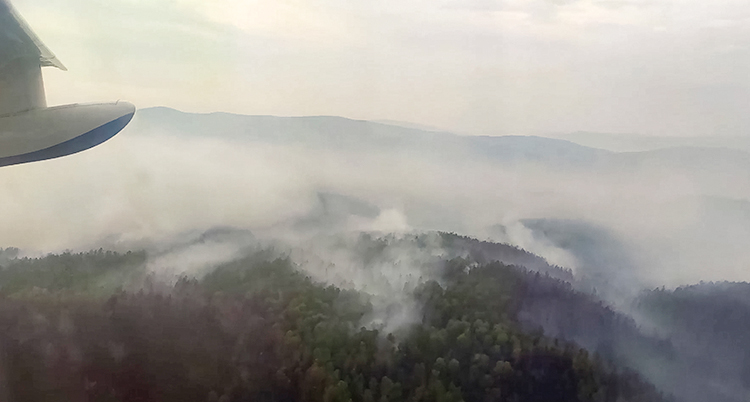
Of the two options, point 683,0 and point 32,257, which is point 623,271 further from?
point 32,257

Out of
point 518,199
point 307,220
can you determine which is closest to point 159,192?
point 307,220

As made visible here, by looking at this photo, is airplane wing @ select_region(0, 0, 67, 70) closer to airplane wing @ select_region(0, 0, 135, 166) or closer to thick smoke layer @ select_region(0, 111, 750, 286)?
airplane wing @ select_region(0, 0, 135, 166)

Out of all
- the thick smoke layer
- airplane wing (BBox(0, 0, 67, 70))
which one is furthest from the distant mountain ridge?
airplane wing (BBox(0, 0, 67, 70))

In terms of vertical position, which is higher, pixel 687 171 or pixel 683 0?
pixel 683 0

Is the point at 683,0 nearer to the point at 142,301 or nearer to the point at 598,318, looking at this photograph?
the point at 598,318

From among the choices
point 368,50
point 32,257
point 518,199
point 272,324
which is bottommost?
point 272,324

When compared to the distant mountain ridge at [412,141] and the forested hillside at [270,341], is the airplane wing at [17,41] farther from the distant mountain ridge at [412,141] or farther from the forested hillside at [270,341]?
the forested hillside at [270,341]

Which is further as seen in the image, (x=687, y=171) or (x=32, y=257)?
(x=32, y=257)
